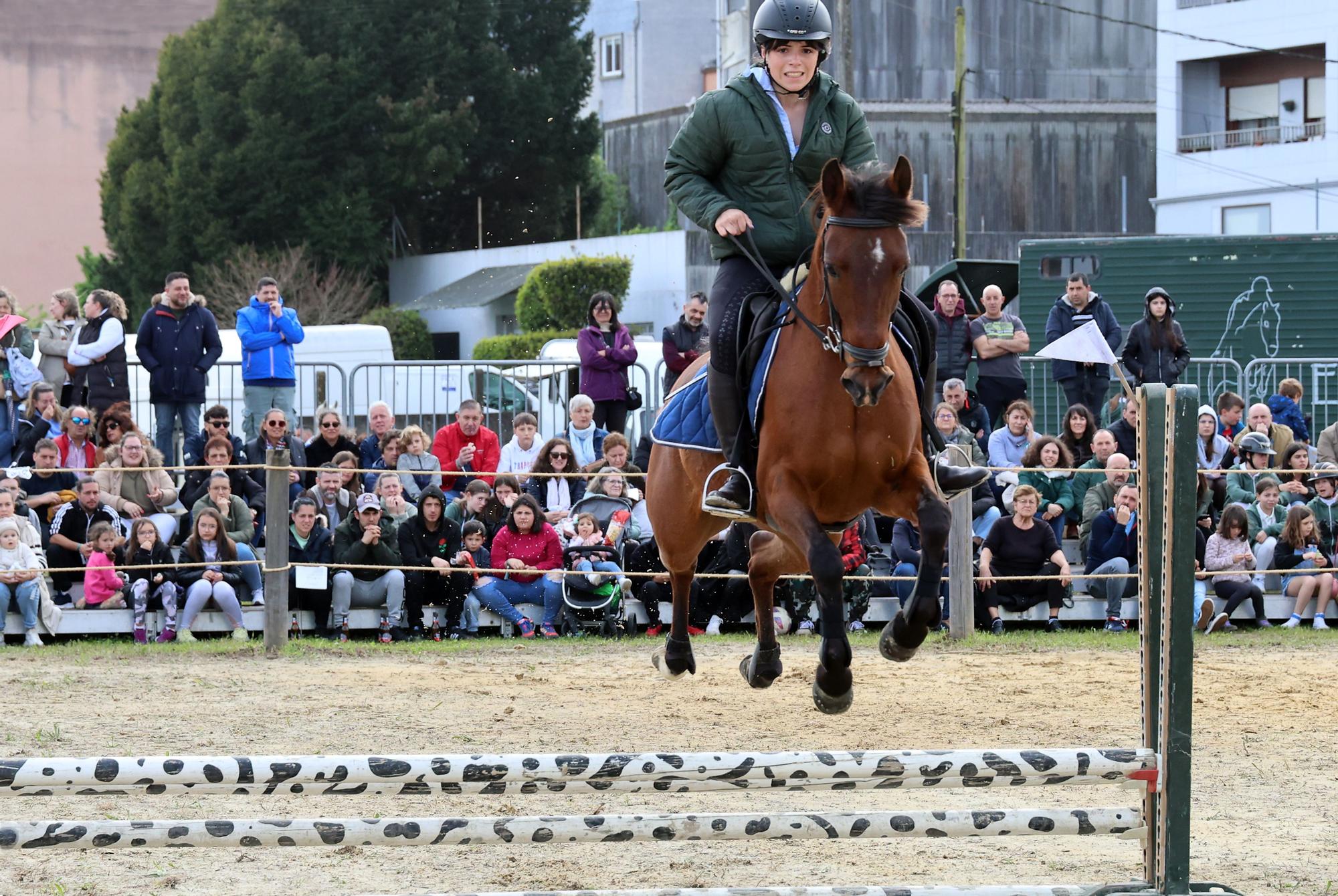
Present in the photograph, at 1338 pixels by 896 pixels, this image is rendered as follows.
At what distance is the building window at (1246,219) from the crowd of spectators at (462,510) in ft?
73.7

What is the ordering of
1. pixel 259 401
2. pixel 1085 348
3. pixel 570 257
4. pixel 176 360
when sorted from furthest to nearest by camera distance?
1. pixel 570 257
2. pixel 259 401
3. pixel 176 360
4. pixel 1085 348

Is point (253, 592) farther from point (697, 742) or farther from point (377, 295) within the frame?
point (377, 295)

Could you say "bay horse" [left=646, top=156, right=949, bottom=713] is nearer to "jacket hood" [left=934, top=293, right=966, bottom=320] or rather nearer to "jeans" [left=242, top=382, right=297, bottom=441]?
"jacket hood" [left=934, top=293, right=966, bottom=320]

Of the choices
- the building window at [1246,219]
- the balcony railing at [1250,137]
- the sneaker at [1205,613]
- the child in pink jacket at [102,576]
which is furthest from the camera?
the building window at [1246,219]

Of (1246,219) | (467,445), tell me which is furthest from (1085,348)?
(1246,219)

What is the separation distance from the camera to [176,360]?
14.0 metres

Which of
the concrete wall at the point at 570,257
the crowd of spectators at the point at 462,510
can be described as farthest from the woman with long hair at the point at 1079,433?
the concrete wall at the point at 570,257

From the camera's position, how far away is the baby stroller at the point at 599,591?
481 inches

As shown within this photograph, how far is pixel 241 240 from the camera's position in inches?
1566

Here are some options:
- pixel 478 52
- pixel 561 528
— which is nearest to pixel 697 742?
pixel 561 528

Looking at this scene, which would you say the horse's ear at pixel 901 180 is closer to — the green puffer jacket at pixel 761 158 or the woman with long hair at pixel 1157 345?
the green puffer jacket at pixel 761 158

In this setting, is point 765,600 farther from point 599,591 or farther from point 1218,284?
point 1218,284

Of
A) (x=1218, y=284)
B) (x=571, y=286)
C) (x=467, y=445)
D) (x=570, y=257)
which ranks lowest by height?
(x=467, y=445)

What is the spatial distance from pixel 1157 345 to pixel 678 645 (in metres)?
8.05
